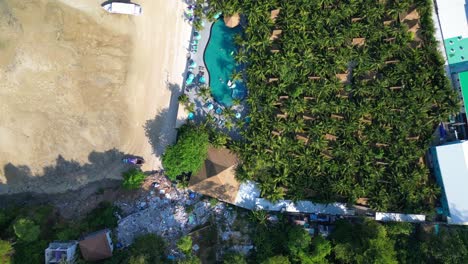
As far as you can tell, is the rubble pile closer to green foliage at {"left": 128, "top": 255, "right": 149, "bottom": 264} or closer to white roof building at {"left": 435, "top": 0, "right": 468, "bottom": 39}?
green foliage at {"left": 128, "top": 255, "right": 149, "bottom": 264}

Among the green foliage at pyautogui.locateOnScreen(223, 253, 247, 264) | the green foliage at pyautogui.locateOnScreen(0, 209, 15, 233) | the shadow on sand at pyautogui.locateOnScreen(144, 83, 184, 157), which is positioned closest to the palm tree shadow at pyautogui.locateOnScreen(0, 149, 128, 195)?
the green foliage at pyautogui.locateOnScreen(0, 209, 15, 233)

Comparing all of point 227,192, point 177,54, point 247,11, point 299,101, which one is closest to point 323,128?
point 299,101

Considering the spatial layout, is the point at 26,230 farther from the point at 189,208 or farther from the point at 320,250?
the point at 320,250

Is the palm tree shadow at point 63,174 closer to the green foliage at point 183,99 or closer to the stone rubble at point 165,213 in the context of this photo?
the stone rubble at point 165,213

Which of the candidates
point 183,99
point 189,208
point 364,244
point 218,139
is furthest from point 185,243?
point 364,244

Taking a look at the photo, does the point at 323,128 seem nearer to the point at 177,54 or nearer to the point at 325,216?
the point at 325,216

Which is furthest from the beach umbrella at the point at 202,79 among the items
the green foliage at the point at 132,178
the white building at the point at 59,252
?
the white building at the point at 59,252

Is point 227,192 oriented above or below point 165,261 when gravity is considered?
above
